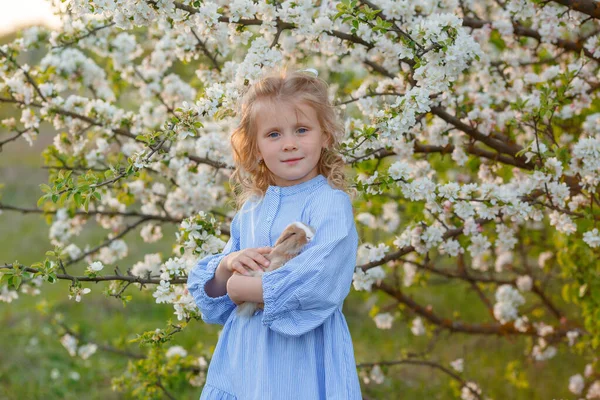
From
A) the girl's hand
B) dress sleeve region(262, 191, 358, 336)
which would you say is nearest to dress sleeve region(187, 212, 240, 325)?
the girl's hand

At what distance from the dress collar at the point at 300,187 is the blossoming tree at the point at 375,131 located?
299 millimetres

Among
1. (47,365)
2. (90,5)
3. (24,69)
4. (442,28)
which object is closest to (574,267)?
(442,28)

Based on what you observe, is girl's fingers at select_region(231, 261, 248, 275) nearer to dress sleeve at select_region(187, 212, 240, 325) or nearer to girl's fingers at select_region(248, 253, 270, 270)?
girl's fingers at select_region(248, 253, 270, 270)

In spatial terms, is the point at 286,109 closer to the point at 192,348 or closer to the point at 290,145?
the point at 290,145

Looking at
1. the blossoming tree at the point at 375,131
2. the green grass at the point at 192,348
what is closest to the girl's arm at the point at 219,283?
the blossoming tree at the point at 375,131

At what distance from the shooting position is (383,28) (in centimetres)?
244

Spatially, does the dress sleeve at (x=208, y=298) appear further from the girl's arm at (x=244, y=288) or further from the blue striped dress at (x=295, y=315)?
the girl's arm at (x=244, y=288)

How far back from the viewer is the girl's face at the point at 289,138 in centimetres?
207

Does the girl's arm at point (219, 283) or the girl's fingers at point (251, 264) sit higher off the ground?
the girl's arm at point (219, 283)

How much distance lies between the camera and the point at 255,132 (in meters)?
2.18

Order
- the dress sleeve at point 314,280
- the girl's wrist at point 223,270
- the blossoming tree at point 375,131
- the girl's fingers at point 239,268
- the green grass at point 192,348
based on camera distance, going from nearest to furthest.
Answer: the dress sleeve at point 314,280, the girl's fingers at point 239,268, the girl's wrist at point 223,270, the blossoming tree at point 375,131, the green grass at point 192,348

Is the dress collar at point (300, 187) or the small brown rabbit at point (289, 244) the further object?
the dress collar at point (300, 187)

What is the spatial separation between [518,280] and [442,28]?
7.53ft

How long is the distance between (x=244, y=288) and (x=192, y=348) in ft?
11.5
